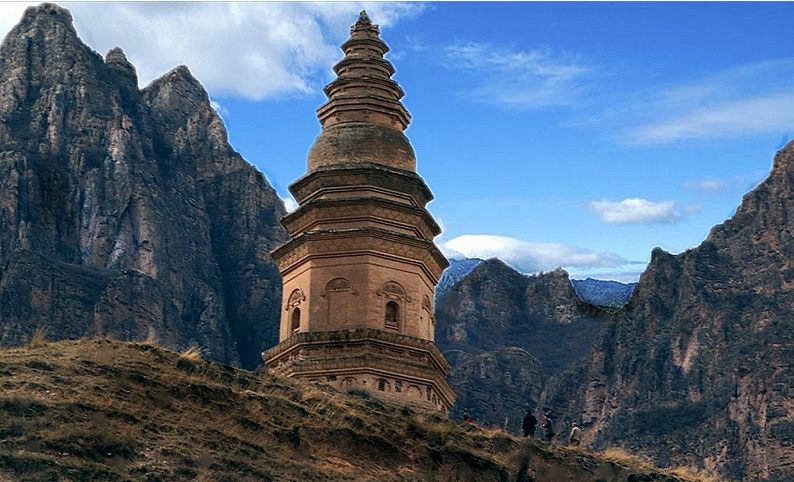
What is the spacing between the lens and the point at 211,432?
93.9 feet

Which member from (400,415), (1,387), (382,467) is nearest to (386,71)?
(400,415)

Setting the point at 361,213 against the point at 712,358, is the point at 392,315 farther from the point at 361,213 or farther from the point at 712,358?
the point at 712,358

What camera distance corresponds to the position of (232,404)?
3023 cm

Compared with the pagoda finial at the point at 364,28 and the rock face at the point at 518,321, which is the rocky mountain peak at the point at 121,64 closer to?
the rock face at the point at 518,321

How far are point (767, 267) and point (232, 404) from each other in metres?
93.8

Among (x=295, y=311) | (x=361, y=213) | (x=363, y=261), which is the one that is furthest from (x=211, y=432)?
(x=361, y=213)

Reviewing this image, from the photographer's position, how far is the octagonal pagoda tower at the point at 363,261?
39875mm

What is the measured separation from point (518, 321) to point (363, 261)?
347ft

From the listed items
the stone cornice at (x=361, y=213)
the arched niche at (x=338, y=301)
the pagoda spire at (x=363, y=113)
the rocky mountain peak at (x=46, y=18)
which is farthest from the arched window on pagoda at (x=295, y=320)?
the rocky mountain peak at (x=46, y=18)

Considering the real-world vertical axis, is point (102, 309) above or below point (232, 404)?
above

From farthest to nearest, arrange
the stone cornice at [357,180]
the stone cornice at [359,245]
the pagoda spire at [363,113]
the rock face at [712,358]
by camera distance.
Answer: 1. the rock face at [712,358]
2. the pagoda spire at [363,113]
3. the stone cornice at [357,180]
4. the stone cornice at [359,245]

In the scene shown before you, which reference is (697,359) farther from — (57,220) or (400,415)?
(400,415)

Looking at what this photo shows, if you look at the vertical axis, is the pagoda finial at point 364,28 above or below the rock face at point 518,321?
below

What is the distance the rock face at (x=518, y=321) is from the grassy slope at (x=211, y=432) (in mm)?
94956
